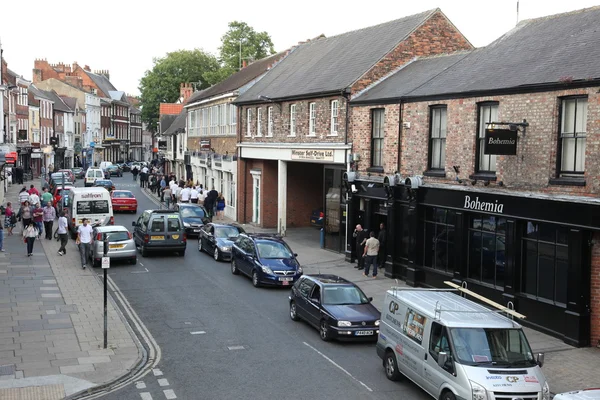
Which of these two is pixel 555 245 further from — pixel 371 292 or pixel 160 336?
pixel 160 336

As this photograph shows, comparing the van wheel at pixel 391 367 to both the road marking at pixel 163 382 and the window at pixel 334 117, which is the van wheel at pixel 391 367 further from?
the window at pixel 334 117

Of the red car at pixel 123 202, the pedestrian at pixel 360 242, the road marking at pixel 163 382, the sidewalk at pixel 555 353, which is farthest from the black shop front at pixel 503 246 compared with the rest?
the red car at pixel 123 202

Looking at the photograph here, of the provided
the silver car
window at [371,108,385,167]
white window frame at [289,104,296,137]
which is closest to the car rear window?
the silver car

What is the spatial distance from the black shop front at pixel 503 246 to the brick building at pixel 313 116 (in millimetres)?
4699

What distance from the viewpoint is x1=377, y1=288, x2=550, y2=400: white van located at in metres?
11.0

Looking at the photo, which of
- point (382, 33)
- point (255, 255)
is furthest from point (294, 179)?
point (255, 255)

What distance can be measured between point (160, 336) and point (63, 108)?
7375 cm

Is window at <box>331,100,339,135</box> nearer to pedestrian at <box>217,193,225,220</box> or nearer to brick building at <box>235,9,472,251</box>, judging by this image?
brick building at <box>235,9,472,251</box>

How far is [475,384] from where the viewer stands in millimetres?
10867

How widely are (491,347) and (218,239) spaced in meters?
17.5

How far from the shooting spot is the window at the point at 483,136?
19.5 meters

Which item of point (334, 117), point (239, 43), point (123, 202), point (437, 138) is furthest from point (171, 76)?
point (437, 138)

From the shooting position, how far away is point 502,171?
1878cm

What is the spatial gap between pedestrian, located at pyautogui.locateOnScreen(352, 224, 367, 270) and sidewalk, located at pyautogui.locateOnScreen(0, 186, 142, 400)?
9.45 m
